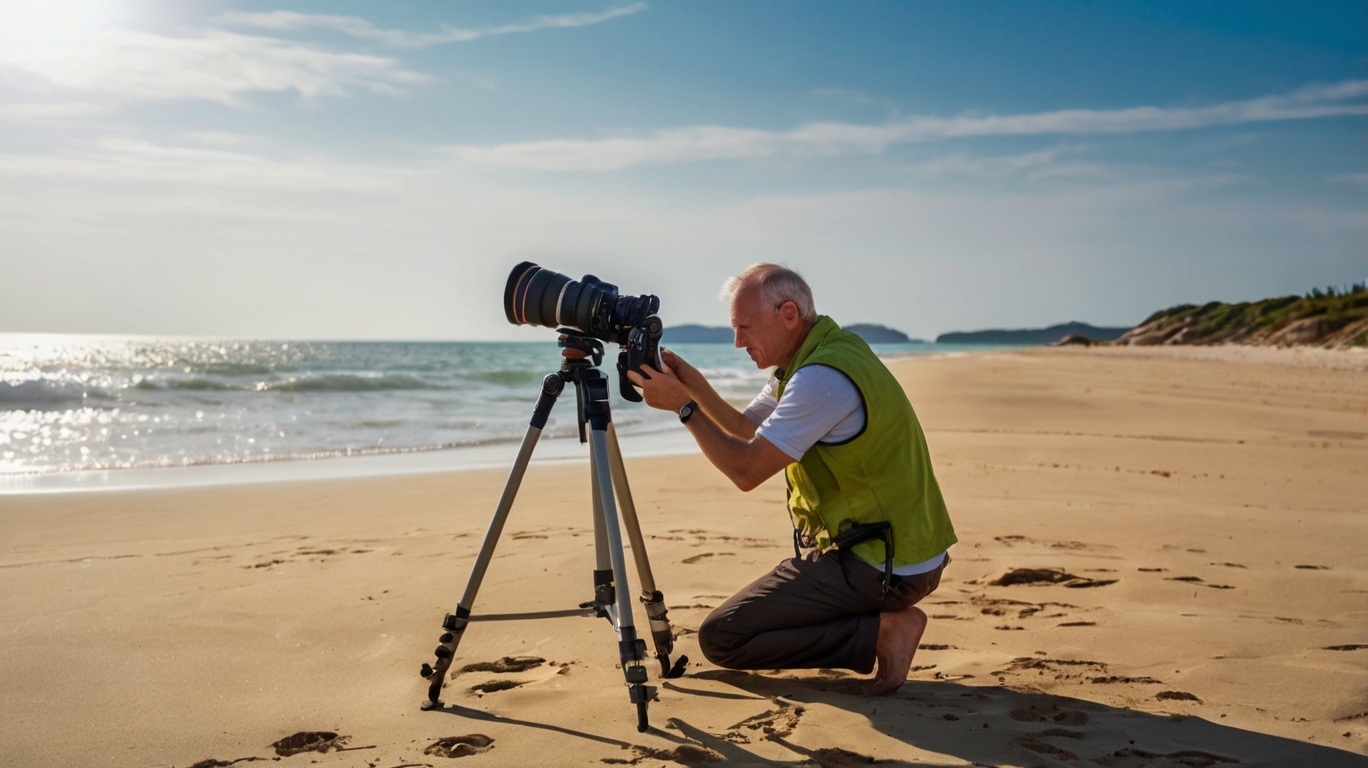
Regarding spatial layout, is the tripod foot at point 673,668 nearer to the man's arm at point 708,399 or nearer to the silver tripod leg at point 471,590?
the silver tripod leg at point 471,590

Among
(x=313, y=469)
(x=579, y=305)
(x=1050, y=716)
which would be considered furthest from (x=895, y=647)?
(x=313, y=469)

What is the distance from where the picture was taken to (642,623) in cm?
379

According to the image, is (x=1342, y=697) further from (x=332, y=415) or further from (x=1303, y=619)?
(x=332, y=415)

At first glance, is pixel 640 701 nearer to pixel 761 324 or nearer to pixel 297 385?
pixel 761 324

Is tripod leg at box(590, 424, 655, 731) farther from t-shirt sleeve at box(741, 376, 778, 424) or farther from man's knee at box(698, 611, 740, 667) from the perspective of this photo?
t-shirt sleeve at box(741, 376, 778, 424)

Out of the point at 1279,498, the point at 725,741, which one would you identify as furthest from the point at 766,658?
the point at 1279,498

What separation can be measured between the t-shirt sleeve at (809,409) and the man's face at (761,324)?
0.85 feet

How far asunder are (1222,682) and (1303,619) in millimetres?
992

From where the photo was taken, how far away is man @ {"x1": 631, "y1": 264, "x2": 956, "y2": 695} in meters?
2.79

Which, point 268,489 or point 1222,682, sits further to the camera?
point 268,489

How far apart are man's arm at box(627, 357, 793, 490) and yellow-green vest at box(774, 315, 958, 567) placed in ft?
0.67

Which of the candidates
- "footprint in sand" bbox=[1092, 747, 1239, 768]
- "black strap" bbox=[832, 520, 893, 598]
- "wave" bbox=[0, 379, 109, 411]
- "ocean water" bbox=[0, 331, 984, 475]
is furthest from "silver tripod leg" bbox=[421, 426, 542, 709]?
"wave" bbox=[0, 379, 109, 411]

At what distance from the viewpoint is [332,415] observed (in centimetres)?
1454

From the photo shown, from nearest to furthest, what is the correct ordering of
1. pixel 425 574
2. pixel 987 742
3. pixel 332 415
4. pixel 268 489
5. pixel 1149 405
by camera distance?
pixel 987 742
pixel 425 574
pixel 268 489
pixel 1149 405
pixel 332 415
